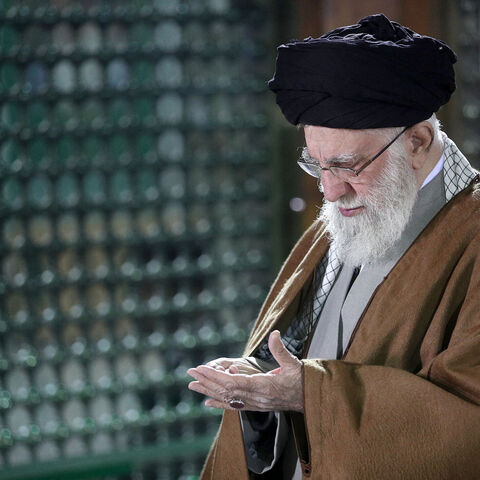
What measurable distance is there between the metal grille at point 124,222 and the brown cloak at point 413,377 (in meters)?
2.82

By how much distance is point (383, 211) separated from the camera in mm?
2223

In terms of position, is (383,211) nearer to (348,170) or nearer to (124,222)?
(348,170)

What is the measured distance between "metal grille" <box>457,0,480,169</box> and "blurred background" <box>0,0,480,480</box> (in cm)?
3

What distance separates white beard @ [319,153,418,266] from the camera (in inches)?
87.0

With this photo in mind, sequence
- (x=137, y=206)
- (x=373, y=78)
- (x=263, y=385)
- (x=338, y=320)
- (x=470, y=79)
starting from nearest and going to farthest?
(x=263, y=385) < (x=373, y=78) < (x=338, y=320) < (x=137, y=206) < (x=470, y=79)

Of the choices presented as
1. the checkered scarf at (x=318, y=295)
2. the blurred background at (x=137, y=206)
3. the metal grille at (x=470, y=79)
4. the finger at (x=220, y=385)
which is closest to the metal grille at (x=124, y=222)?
the blurred background at (x=137, y=206)

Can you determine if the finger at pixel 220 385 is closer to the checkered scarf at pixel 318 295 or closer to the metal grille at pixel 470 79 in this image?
the checkered scarf at pixel 318 295

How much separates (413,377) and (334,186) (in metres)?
0.53

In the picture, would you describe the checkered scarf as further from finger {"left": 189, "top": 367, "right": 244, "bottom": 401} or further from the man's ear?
finger {"left": 189, "top": 367, "right": 244, "bottom": 401}

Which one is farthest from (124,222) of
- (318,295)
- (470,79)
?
(318,295)

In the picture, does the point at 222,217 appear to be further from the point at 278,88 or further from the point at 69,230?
the point at 278,88

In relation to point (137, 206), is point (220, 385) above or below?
below

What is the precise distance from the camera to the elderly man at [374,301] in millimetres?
2006

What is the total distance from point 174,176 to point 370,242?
113 inches
